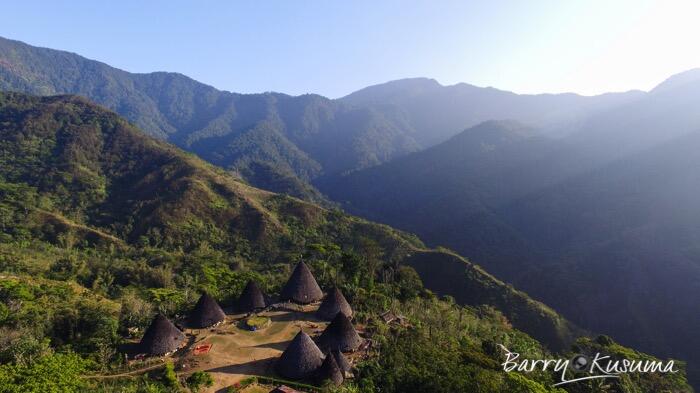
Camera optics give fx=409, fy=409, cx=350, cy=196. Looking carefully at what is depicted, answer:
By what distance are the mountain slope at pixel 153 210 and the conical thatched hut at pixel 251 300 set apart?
15441 millimetres

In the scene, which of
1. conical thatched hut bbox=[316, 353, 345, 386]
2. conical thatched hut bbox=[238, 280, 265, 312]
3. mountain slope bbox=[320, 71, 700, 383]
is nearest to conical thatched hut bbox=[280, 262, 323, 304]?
conical thatched hut bbox=[238, 280, 265, 312]

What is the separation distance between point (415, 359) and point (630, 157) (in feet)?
433

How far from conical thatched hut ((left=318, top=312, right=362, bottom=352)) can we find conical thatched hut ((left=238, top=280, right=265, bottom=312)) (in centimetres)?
889

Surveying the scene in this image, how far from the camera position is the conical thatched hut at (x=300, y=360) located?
984 inches

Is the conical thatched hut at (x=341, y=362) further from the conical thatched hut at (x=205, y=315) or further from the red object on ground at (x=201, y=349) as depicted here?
the conical thatched hut at (x=205, y=315)

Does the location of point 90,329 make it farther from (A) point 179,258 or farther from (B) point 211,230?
(B) point 211,230

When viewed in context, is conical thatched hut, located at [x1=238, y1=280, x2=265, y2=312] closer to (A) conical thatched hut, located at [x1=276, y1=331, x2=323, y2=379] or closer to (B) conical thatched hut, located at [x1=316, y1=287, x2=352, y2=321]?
(B) conical thatched hut, located at [x1=316, y1=287, x2=352, y2=321]

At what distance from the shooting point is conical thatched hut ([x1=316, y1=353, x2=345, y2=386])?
24047 mm

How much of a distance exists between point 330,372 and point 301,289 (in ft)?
43.1

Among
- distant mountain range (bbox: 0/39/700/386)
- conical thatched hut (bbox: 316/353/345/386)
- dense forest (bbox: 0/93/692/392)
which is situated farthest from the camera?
distant mountain range (bbox: 0/39/700/386)

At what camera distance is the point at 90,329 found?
28984mm

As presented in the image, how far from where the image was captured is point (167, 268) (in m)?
52.2

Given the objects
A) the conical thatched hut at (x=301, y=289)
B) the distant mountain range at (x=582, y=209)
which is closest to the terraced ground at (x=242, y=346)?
the conical thatched hut at (x=301, y=289)

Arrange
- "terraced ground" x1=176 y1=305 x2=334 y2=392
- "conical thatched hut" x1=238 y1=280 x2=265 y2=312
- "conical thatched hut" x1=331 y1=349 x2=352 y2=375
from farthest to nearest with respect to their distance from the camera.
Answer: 1. "conical thatched hut" x1=238 y1=280 x2=265 y2=312
2. "conical thatched hut" x1=331 y1=349 x2=352 y2=375
3. "terraced ground" x1=176 y1=305 x2=334 y2=392
